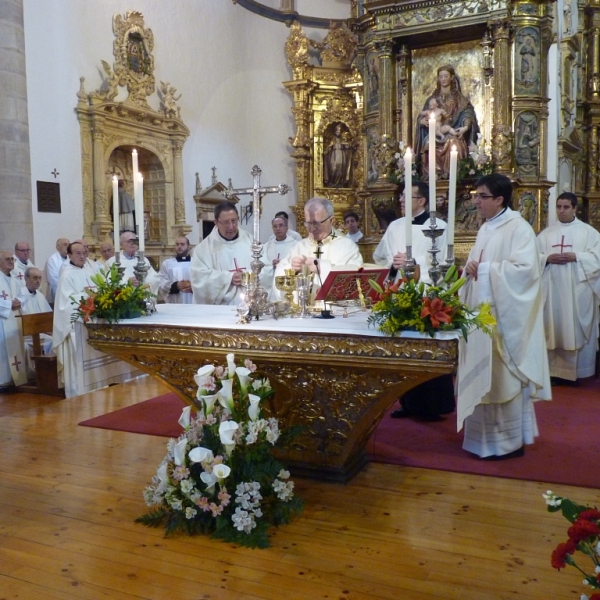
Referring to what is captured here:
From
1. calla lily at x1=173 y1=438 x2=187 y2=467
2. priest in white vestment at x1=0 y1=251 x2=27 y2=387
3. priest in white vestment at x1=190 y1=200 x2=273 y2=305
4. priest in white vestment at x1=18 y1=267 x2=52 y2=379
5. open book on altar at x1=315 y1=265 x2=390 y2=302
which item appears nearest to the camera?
calla lily at x1=173 y1=438 x2=187 y2=467

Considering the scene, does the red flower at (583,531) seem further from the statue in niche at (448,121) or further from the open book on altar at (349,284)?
the statue in niche at (448,121)

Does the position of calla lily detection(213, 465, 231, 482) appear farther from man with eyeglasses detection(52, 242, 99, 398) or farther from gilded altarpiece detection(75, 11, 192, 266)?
gilded altarpiece detection(75, 11, 192, 266)

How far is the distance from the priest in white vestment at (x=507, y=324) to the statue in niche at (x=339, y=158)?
33.3 ft

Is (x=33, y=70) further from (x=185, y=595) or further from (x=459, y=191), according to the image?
(x=185, y=595)

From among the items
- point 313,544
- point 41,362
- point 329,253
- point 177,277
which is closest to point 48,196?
point 177,277

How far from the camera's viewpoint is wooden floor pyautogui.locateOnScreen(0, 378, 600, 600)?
9.05ft

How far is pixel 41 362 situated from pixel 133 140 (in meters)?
6.25

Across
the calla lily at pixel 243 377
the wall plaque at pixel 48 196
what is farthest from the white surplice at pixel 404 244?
the wall plaque at pixel 48 196

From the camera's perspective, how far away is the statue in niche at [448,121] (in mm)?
10859

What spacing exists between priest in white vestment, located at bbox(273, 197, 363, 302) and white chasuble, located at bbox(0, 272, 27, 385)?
3.83 meters

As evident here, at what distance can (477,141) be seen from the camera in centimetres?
1078

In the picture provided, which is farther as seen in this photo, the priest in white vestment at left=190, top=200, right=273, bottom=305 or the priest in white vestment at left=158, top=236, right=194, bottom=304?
the priest in white vestment at left=158, top=236, right=194, bottom=304

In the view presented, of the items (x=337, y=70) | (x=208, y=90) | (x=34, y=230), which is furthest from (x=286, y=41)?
(x=34, y=230)

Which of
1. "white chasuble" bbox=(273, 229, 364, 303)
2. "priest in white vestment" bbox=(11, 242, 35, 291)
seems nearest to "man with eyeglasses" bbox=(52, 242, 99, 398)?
"priest in white vestment" bbox=(11, 242, 35, 291)
